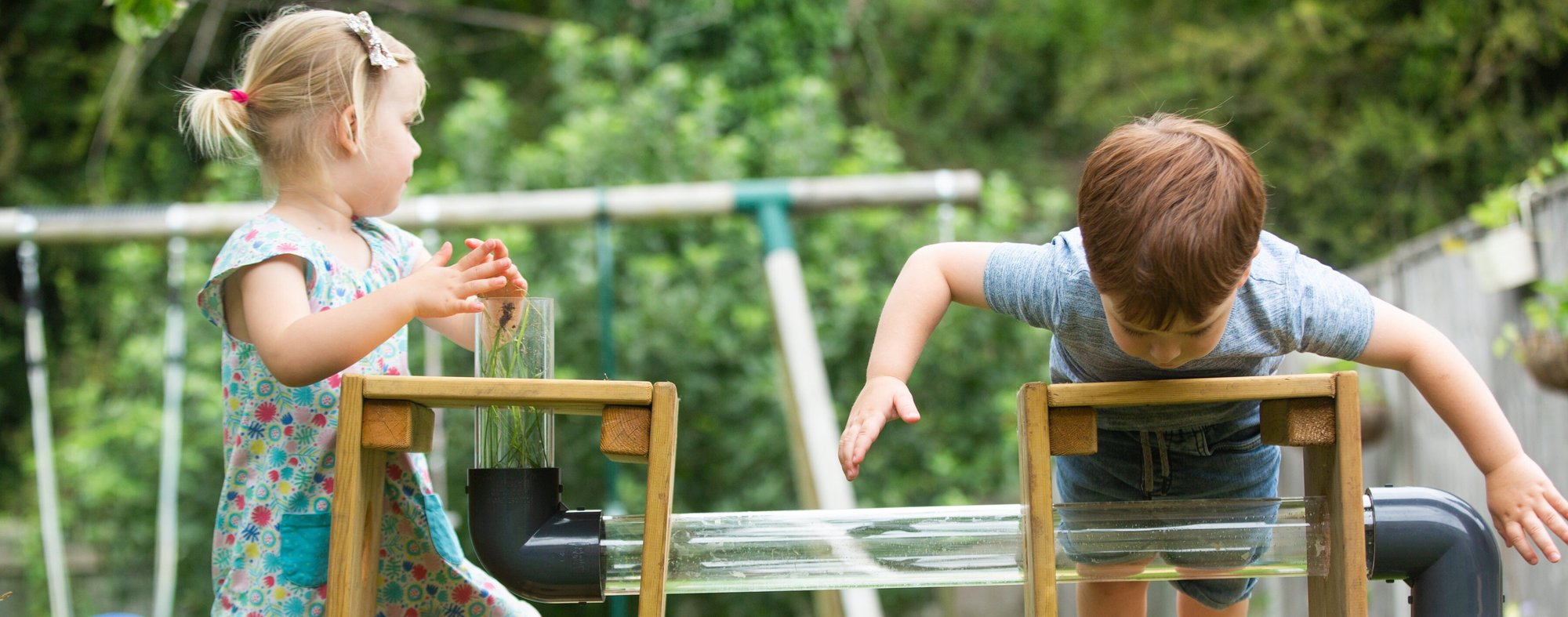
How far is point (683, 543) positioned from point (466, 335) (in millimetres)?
479

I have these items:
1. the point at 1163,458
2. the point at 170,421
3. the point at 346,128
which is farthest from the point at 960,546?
the point at 170,421

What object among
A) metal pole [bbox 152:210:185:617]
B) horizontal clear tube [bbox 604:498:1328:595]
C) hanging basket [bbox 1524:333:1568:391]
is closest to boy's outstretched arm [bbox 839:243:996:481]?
horizontal clear tube [bbox 604:498:1328:595]

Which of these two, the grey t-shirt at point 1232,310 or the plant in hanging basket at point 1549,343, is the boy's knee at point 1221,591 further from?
the plant in hanging basket at point 1549,343

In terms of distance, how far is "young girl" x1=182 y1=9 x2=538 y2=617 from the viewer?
1423mm

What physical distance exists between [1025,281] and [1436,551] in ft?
1.64

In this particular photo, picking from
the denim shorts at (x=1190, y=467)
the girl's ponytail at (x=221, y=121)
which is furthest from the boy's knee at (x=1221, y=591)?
the girl's ponytail at (x=221, y=121)

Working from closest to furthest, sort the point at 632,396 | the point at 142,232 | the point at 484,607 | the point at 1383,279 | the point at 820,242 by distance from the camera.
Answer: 1. the point at 632,396
2. the point at 484,607
3. the point at 142,232
4. the point at 1383,279
5. the point at 820,242

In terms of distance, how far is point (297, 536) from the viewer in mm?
1438

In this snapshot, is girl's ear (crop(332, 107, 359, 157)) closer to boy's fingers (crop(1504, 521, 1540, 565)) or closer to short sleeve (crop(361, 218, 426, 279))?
short sleeve (crop(361, 218, 426, 279))

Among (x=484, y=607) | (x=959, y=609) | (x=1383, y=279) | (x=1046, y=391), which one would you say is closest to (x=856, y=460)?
(x=1046, y=391)

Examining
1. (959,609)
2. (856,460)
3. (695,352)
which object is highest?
(695,352)

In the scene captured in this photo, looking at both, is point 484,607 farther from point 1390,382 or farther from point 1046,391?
point 1390,382

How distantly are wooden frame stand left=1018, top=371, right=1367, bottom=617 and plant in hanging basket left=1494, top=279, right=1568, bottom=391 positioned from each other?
159cm

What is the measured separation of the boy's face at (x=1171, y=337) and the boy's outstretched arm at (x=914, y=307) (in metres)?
0.21
